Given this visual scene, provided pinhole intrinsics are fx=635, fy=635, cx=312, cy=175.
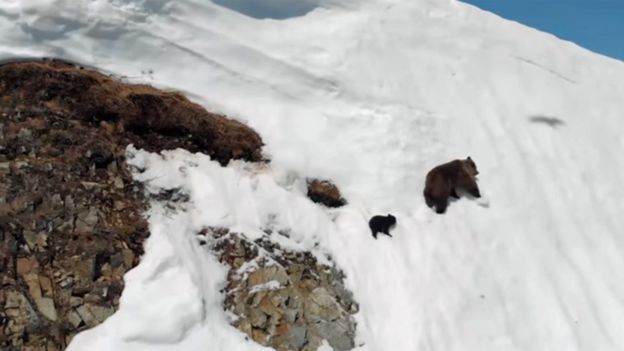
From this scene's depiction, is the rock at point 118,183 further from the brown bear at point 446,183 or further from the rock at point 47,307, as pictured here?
the brown bear at point 446,183

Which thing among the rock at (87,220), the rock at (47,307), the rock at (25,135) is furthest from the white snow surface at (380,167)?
the rock at (25,135)

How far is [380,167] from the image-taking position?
981 centimetres

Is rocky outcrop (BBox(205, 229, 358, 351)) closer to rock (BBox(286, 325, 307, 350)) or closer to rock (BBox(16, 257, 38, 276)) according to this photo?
rock (BBox(286, 325, 307, 350))

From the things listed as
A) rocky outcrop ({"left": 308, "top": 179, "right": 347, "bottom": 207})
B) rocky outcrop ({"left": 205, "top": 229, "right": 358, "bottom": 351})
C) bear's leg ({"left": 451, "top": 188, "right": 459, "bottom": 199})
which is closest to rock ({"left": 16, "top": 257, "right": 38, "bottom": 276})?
rocky outcrop ({"left": 205, "top": 229, "right": 358, "bottom": 351})

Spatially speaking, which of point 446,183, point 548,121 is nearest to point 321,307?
point 446,183

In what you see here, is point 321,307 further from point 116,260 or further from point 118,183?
point 118,183

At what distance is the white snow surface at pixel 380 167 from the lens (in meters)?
7.67

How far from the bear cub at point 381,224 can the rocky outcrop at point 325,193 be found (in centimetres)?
58

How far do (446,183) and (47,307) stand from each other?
5.91 m

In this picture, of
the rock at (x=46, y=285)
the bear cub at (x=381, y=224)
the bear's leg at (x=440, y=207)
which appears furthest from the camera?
the bear's leg at (x=440, y=207)

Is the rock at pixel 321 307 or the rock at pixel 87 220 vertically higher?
the rock at pixel 87 220

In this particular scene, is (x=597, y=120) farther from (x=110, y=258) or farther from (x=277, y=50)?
(x=110, y=258)

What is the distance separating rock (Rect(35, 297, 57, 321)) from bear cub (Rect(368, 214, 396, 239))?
166 inches

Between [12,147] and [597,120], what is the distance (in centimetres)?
1094
